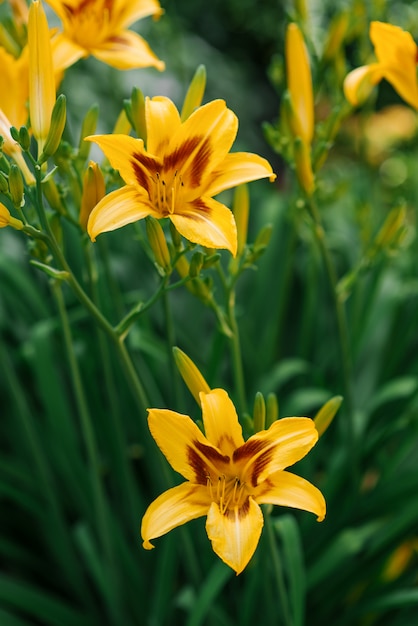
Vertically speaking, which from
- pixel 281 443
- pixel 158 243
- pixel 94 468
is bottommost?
pixel 94 468

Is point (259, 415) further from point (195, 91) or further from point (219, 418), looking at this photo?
point (195, 91)

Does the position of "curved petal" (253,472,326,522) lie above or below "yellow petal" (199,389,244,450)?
below

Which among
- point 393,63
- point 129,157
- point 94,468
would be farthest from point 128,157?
point 94,468

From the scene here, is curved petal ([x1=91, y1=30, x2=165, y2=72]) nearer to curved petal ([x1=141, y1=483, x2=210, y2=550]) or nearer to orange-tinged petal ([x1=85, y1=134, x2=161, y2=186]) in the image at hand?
orange-tinged petal ([x1=85, y1=134, x2=161, y2=186])

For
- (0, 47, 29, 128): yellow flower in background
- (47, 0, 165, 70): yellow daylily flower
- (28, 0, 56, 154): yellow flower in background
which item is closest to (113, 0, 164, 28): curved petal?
(47, 0, 165, 70): yellow daylily flower

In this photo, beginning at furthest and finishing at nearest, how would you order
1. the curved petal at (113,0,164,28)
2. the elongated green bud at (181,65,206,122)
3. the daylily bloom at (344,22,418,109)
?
the curved petal at (113,0,164,28), the daylily bloom at (344,22,418,109), the elongated green bud at (181,65,206,122)

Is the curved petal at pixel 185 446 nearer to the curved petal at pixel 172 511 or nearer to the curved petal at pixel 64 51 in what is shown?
the curved petal at pixel 172 511
